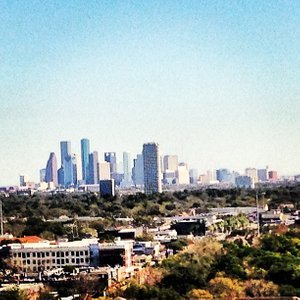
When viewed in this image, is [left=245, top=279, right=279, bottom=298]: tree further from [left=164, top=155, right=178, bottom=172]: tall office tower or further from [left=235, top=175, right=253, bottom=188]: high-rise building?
[left=164, top=155, right=178, bottom=172]: tall office tower

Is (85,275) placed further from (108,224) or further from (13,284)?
(108,224)

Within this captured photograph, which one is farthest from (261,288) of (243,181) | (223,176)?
(223,176)

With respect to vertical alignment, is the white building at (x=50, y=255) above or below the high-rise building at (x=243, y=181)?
below

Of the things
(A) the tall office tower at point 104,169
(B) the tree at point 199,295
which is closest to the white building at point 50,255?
(B) the tree at point 199,295

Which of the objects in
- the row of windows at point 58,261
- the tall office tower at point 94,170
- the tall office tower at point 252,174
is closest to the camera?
the row of windows at point 58,261

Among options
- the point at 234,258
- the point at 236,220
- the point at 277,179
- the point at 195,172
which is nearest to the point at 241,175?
the point at 277,179

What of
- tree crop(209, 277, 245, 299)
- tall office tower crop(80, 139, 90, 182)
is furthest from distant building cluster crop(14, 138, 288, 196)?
tree crop(209, 277, 245, 299)

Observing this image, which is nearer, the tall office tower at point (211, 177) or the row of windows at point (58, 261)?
the row of windows at point (58, 261)

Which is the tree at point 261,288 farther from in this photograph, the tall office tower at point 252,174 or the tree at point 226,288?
the tall office tower at point 252,174
